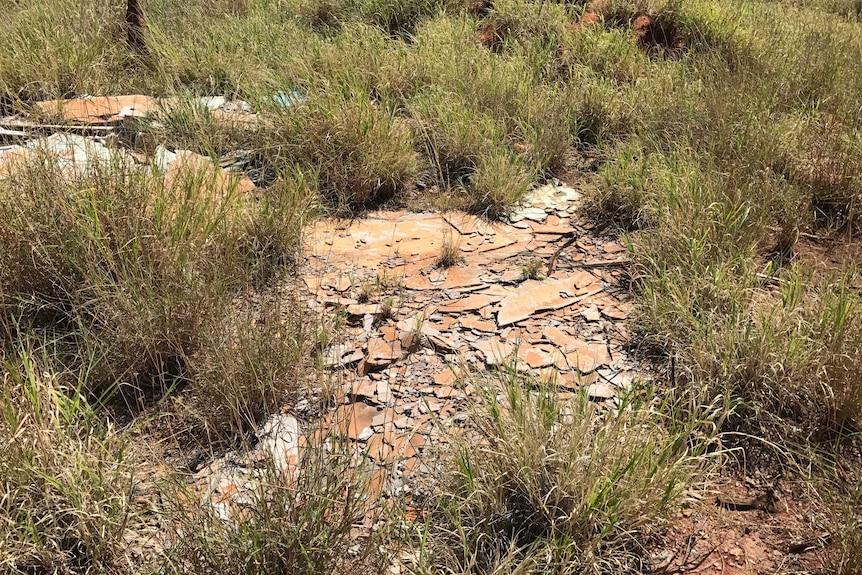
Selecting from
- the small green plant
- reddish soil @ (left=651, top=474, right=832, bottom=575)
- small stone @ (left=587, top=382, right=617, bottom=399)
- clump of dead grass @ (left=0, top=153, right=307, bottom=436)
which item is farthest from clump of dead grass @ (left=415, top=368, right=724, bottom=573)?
the small green plant

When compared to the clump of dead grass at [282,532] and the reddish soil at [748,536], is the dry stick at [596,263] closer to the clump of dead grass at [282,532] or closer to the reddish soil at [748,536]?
the reddish soil at [748,536]

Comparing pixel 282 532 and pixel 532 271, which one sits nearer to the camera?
pixel 282 532

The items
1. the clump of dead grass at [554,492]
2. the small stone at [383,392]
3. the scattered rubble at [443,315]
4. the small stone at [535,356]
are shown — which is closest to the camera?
the clump of dead grass at [554,492]

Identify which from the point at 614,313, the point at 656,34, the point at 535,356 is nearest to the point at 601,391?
the point at 535,356

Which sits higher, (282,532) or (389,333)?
(282,532)

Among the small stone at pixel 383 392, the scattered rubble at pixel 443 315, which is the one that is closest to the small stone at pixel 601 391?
the scattered rubble at pixel 443 315

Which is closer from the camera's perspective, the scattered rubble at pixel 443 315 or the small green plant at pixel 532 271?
the scattered rubble at pixel 443 315

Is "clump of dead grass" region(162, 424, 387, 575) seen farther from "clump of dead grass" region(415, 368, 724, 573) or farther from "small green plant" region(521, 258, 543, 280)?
"small green plant" region(521, 258, 543, 280)

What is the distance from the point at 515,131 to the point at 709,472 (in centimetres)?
253

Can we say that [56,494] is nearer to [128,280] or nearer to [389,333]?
[128,280]

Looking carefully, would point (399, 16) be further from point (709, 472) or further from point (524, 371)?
point (709, 472)

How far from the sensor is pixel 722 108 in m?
3.57

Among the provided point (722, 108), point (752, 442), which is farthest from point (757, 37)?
point (752, 442)

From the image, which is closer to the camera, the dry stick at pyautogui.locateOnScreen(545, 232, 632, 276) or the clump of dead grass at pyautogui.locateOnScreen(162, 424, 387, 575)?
the clump of dead grass at pyautogui.locateOnScreen(162, 424, 387, 575)
